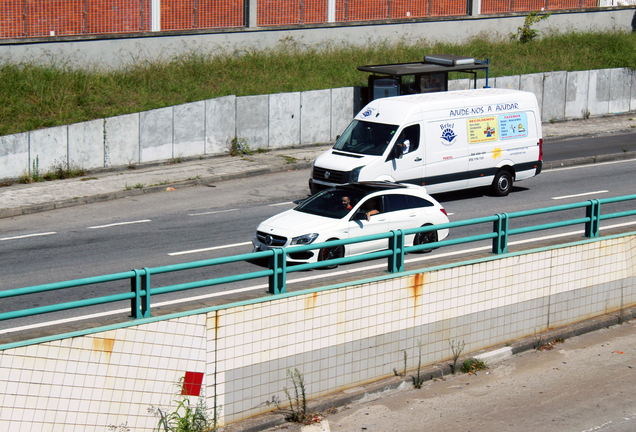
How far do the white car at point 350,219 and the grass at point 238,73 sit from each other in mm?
11351

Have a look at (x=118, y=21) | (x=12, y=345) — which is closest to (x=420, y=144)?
(x=12, y=345)

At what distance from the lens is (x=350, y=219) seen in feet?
47.0

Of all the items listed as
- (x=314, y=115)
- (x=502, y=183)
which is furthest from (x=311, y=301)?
(x=314, y=115)

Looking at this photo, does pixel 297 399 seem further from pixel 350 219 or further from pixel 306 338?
pixel 350 219

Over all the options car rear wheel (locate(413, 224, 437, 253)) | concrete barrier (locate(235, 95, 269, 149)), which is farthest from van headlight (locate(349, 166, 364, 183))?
concrete barrier (locate(235, 95, 269, 149))

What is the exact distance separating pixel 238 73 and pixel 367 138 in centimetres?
1141

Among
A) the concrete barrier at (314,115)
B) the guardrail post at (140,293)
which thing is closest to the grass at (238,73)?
the concrete barrier at (314,115)

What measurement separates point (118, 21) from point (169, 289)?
74.9 feet

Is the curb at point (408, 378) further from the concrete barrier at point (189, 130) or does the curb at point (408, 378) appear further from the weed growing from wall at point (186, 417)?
the concrete barrier at point (189, 130)

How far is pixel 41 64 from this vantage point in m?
26.6

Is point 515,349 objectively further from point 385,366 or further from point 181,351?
point 181,351

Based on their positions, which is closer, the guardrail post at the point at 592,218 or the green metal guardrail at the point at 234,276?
the green metal guardrail at the point at 234,276

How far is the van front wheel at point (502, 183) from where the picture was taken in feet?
67.3

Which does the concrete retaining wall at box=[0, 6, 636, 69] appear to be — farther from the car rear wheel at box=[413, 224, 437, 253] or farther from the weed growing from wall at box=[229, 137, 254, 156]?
the car rear wheel at box=[413, 224, 437, 253]
